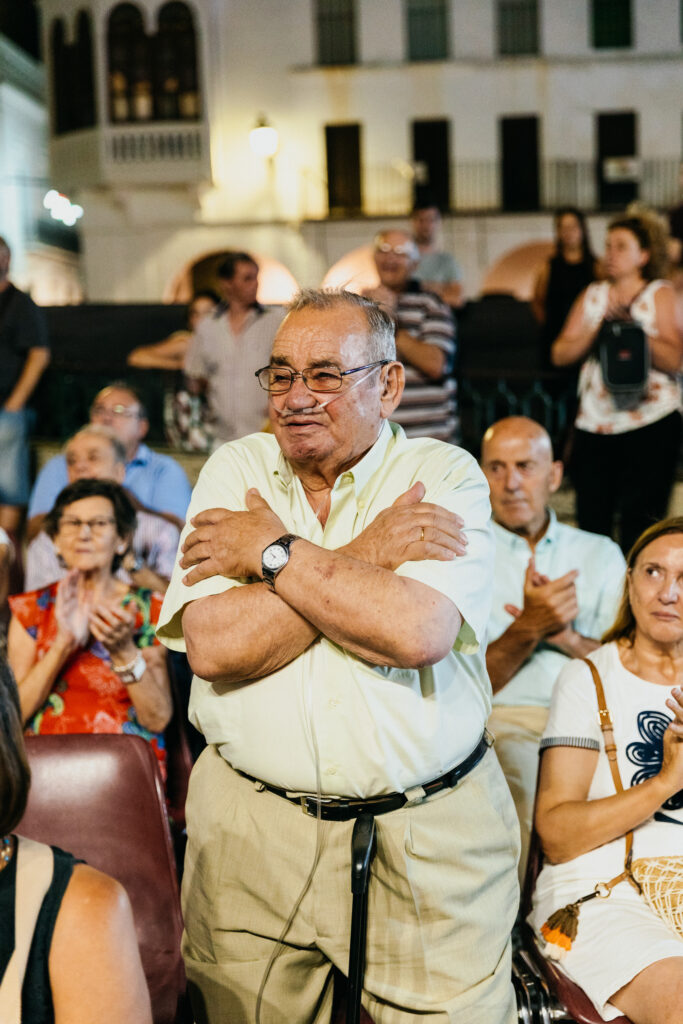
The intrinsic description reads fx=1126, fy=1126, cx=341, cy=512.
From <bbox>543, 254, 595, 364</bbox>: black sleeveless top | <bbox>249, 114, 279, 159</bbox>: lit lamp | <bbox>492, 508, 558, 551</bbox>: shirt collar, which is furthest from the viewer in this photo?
<bbox>249, 114, 279, 159</bbox>: lit lamp

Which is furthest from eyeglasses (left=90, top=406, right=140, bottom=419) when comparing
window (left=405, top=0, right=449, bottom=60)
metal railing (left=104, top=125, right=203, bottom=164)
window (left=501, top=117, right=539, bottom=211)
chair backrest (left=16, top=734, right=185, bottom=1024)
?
window (left=405, top=0, right=449, bottom=60)

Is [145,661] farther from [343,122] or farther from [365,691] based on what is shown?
[343,122]

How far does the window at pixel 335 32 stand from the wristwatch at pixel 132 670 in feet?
76.4

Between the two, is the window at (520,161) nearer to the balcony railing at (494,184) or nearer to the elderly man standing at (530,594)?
the balcony railing at (494,184)

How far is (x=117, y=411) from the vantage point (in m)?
5.16

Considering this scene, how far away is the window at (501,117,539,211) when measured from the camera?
24234mm

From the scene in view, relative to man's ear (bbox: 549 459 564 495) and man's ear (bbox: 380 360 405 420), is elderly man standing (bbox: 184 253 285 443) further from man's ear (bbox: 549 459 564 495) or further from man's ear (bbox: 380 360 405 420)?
man's ear (bbox: 380 360 405 420)

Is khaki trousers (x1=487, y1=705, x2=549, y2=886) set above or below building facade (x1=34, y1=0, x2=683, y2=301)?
below

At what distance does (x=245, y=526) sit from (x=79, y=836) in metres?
0.93

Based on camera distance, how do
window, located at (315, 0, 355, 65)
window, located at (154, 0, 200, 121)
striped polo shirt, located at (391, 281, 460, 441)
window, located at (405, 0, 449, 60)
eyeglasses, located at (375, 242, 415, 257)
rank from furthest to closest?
window, located at (405, 0, 449, 60), window, located at (315, 0, 355, 65), window, located at (154, 0, 200, 121), striped polo shirt, located at (391, 281, 460, 441), eyeglasses, located at (375, 242, 415, 257)

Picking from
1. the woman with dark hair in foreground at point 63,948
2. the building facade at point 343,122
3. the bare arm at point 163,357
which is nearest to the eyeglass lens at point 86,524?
the woman with dark hair in foreground at point 63,948

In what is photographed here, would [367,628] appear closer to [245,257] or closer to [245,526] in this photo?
[245,526]

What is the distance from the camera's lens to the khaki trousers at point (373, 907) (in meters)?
2.06

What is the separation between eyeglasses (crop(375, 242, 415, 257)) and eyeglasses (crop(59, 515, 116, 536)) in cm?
199
